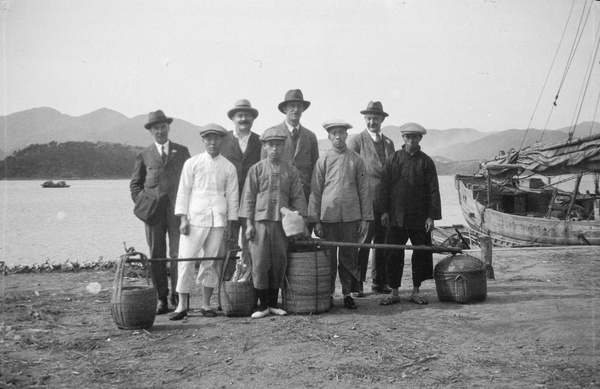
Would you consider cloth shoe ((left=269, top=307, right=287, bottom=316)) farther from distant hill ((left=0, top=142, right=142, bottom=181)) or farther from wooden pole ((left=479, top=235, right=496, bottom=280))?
distant hill ((left=0, top=142, right=142, bottom=181))

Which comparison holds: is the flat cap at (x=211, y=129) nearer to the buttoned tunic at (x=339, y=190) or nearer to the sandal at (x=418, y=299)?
the buttoned tunic at (x=339, y=190)

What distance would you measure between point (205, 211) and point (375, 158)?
8.24 ft

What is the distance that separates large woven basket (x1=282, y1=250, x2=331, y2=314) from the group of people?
12 cm

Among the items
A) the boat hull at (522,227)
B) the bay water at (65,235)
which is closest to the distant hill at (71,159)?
the bay water at (65,235)

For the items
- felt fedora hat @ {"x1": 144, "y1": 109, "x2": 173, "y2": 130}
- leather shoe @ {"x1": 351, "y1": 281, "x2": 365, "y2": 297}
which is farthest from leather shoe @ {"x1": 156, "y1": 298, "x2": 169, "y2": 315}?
leather shoe @ {"x1": 351, "y1": 281, "x2": 365, "y2": 297}

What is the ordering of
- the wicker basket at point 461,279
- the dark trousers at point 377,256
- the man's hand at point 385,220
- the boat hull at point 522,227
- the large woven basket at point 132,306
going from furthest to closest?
1. the boat hull at point 522,227
2. the dark trousers at point 377,256
3. the man's hand at point 385,220
4. the wicker basket at point 461,279
5. the large woven basket at point 132,306

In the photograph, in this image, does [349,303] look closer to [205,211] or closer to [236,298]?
[236,298]

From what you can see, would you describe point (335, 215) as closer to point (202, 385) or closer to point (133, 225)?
point (202, 385)

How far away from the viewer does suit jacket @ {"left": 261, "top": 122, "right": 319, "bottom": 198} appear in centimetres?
604

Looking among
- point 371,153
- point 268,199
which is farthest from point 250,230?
point 371,153

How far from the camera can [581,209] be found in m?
14.8

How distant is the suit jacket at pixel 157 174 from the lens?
5629 millimetres

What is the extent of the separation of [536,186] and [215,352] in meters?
17.9

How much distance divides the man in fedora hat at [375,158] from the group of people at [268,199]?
0.11m
